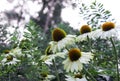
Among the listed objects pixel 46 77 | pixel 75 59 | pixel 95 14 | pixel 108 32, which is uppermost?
pixel 95 14

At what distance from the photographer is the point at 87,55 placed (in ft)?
5.20

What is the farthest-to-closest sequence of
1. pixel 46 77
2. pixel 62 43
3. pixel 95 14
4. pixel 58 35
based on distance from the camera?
pixel 95 14 → pixel 46 77 → pixel 58 35 → pixel 62 43

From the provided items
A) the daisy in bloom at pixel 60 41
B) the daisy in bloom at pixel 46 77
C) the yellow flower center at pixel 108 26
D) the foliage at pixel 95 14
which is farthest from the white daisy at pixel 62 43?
the foliage at pixel 95 14

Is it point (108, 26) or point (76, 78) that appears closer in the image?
point (76, 78)

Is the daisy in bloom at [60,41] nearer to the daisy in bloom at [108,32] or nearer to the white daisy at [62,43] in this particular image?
the white daisy at [62,43]

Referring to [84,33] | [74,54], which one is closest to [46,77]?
[84,33]

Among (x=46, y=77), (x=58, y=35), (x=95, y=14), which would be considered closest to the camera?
(x=58, y=35)

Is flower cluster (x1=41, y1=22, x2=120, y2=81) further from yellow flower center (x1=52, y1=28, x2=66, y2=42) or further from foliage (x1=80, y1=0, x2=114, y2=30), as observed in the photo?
foliage (x1=80, y1=0, x2=114, y2=30)

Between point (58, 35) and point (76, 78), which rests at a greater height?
point (58, 35)

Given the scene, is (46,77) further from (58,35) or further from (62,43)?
(62,43)

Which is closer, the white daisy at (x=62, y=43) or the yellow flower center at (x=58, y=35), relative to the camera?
the white daisy at (x=62, y=43)

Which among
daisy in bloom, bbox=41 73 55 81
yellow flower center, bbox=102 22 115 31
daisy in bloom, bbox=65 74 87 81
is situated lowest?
daisy in bloom, bbox=41 73 55 81

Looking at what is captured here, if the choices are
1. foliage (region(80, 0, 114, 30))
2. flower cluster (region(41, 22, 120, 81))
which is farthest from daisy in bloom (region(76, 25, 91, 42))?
foliage (region(80, 0, 114, 30))

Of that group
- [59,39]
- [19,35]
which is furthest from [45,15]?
[59,39]
